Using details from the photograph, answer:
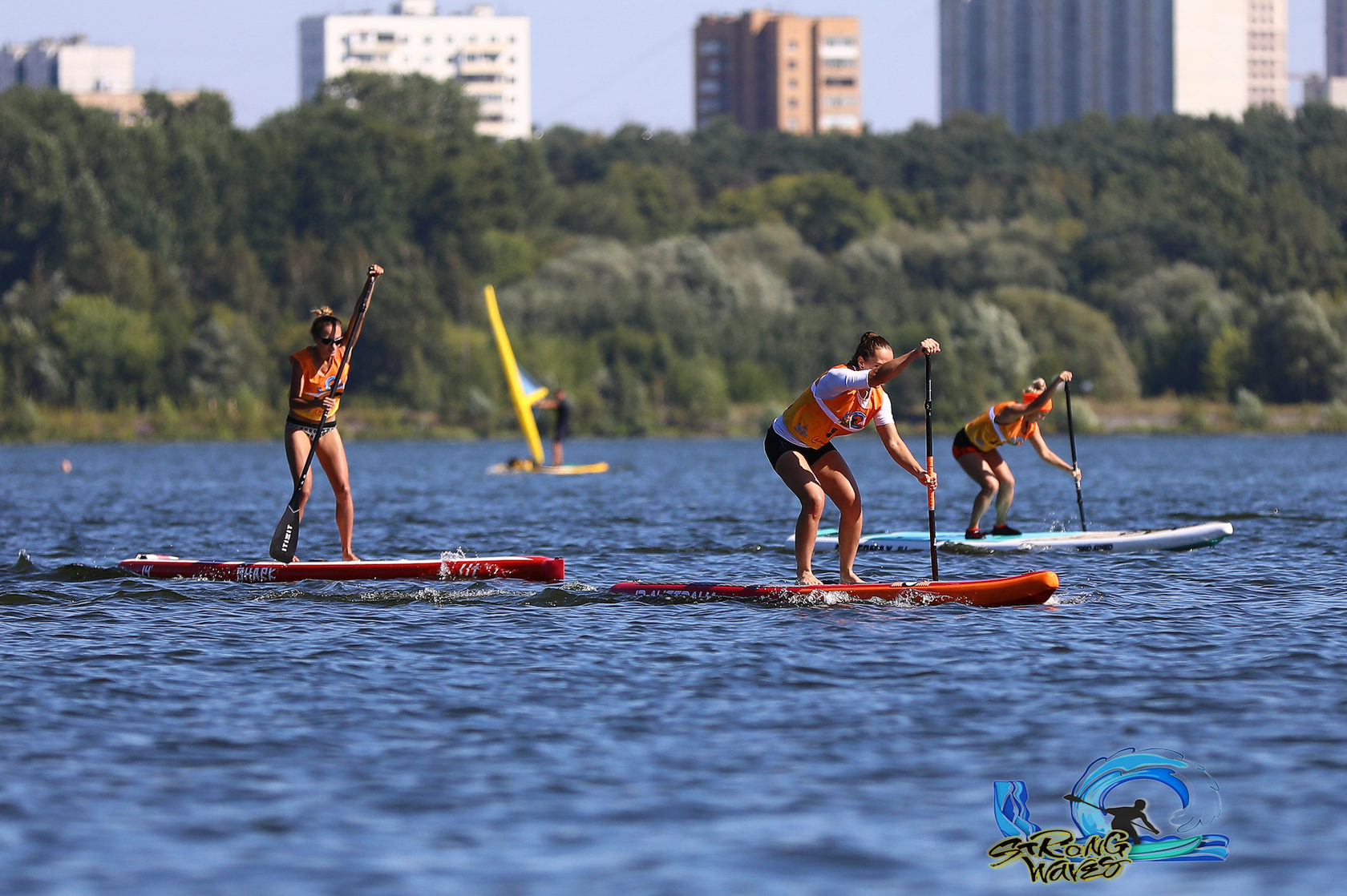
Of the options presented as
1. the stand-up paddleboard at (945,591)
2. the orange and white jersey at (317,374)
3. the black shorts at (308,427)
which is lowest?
the stand-up paddleboard at (945,591)

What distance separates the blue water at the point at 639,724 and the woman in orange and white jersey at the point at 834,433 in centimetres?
93

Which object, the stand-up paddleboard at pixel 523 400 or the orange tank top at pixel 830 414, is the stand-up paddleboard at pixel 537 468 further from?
the orange tank top at pixel 830 414

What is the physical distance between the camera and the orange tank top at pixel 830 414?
14.2 metres

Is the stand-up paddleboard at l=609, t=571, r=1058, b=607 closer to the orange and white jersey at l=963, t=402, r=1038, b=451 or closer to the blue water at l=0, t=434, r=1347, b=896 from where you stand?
the blue water at l=0, t=434, r=1347, b=896

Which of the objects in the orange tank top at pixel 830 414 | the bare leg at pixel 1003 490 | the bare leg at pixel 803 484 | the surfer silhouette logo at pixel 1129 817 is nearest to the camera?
the surfer silhouette logo at pixel 1129 817

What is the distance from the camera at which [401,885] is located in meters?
7.41

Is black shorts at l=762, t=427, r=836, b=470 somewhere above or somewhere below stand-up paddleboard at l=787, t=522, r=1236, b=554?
above

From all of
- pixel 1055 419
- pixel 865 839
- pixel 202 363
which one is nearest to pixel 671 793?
pixel 865 839

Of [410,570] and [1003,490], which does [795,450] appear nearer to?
[410,570]

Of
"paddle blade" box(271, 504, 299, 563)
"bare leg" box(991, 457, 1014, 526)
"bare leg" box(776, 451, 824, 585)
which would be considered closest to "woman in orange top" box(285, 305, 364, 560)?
"paddle blade" box(271, 504, 299, 563)

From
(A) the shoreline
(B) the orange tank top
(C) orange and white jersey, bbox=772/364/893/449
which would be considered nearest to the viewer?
(C) orange and white jersey, bbox=772/364/893/449

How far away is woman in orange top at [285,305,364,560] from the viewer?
16.5 metres

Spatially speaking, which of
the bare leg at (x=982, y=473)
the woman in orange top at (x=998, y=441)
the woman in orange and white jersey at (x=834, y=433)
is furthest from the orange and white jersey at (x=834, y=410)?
the bare leg at (x=982, y=473)

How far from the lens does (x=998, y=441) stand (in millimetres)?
20344
